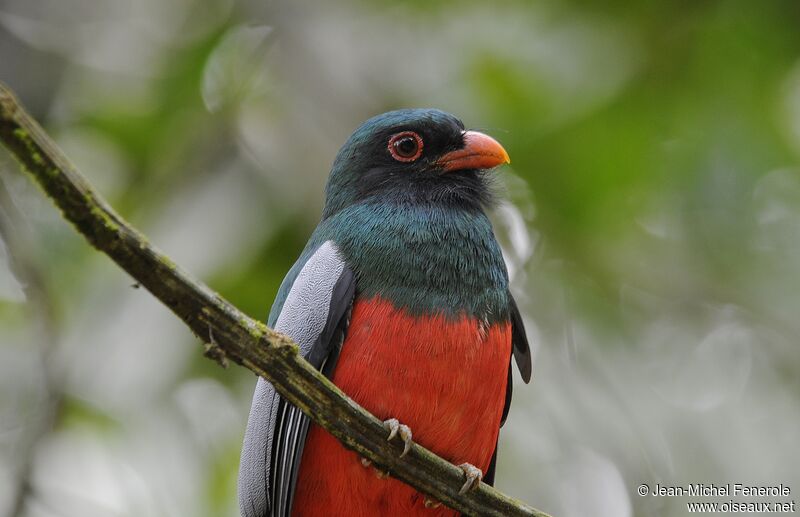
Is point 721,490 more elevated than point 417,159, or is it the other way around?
point 417,159

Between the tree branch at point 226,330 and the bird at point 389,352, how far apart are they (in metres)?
0.09

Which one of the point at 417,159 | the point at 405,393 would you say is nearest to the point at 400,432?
the point at 405,393

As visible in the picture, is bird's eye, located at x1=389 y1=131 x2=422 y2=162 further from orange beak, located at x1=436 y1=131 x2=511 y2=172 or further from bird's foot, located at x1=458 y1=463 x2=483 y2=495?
bird's foot, located at x1=458 y1=463 x2=483 y2=495

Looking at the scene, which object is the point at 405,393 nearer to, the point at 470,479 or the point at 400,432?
the point at 400,432

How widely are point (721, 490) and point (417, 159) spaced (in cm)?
266

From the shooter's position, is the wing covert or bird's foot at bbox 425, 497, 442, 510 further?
the wing covert

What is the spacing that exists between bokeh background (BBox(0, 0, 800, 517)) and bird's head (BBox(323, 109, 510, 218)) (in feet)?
4.48

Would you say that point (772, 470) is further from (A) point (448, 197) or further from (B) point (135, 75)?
(B) point (135, 75)

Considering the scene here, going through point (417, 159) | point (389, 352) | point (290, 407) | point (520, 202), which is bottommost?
point (290, 407)

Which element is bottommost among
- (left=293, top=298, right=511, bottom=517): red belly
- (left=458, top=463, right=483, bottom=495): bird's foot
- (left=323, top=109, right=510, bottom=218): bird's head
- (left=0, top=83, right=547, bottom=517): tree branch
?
(left=0, top=83, right=547, bottom=517): tree branch

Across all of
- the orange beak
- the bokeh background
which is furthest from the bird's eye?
the bokeh background

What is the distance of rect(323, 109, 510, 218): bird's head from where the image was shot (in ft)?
14.3

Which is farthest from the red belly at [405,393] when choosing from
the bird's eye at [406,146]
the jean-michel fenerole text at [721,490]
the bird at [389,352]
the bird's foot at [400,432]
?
the jean-michel fenerole text at [721,490]

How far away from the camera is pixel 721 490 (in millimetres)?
5500
